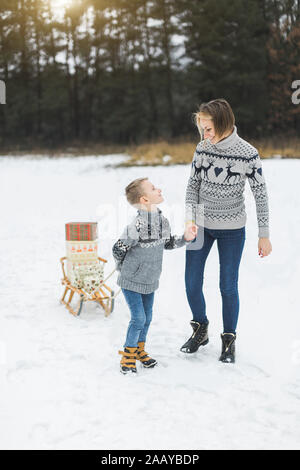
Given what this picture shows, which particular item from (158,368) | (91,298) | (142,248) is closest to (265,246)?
(142,248)

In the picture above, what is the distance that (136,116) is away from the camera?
103 feet

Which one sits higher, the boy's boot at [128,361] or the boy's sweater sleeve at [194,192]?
the boy's sweater sleeve at [194,192]

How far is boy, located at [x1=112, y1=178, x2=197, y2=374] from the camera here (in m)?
3.40

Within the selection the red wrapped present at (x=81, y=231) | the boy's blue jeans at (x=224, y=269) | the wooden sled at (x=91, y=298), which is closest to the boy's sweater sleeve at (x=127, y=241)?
the boy's blue jeans at (x=224, y=269)

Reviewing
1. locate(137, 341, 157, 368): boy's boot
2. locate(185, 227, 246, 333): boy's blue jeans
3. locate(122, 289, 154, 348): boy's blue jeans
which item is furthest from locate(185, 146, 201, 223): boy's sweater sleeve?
locate(137, 341, 157, 368): boy's boot

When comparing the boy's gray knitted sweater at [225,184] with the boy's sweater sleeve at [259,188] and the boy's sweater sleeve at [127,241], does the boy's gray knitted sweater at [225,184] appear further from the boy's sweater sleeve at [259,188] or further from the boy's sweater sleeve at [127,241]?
the boy's sweater sleeve at [127,241]

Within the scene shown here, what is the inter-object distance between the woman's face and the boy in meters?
0.54

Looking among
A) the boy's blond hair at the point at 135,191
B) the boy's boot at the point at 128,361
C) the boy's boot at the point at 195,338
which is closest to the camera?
the boy's blond hair at the point at 135,191

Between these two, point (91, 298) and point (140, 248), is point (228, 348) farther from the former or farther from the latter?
point (91, 298)

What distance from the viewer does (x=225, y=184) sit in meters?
3.53

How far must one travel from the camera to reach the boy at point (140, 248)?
3404 mm

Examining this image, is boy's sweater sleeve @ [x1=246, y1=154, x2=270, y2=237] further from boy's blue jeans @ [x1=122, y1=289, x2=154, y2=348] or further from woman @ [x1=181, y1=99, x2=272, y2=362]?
boy's blue jeans @ [x1=122, y1=289, x2=154, y2=348]

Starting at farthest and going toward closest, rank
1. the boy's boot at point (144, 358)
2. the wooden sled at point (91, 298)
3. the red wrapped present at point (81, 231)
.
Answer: the red wrapped present at point (81, 231) → the wooden sled at point (91, 298) → the boy's boot at point (144, 358)

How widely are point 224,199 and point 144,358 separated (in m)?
1.34
